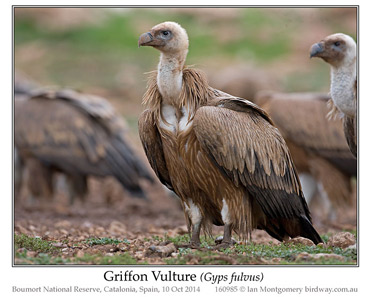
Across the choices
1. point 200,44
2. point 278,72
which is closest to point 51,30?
point 200,44

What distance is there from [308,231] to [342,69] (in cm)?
172

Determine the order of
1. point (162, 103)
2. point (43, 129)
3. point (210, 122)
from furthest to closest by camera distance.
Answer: point (43, 129), point (162, 103), point (210, 122)

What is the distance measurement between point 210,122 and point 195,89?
1.66 feet

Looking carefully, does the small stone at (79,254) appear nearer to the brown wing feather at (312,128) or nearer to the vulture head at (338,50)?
the vulture head at (338,50)

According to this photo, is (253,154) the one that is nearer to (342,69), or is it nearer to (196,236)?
(196,236)

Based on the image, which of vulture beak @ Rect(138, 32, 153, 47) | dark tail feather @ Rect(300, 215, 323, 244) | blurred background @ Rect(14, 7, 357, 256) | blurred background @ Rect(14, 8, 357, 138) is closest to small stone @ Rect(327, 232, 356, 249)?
dark tail feather @ Rect(300, 215, 323, 244)

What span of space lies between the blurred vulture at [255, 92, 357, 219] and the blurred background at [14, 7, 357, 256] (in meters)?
7.95

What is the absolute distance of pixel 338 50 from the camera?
7.12m

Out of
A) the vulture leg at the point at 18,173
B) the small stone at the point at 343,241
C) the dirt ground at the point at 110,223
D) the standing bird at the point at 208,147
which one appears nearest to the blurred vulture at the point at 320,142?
the dirt ground at the point at 110,223

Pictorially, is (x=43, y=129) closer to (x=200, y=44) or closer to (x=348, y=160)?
(x=348, y=160)

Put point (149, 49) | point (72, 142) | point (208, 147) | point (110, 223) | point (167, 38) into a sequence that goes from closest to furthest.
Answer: point (208, 147)
point (167, 38)
point (110, 223)
point (72, 142)
point (149, 49)

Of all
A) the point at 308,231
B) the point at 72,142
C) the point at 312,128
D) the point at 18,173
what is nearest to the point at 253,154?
the point at 308,231

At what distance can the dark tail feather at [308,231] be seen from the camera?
7.20 m

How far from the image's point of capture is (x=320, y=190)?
12.9 metres
